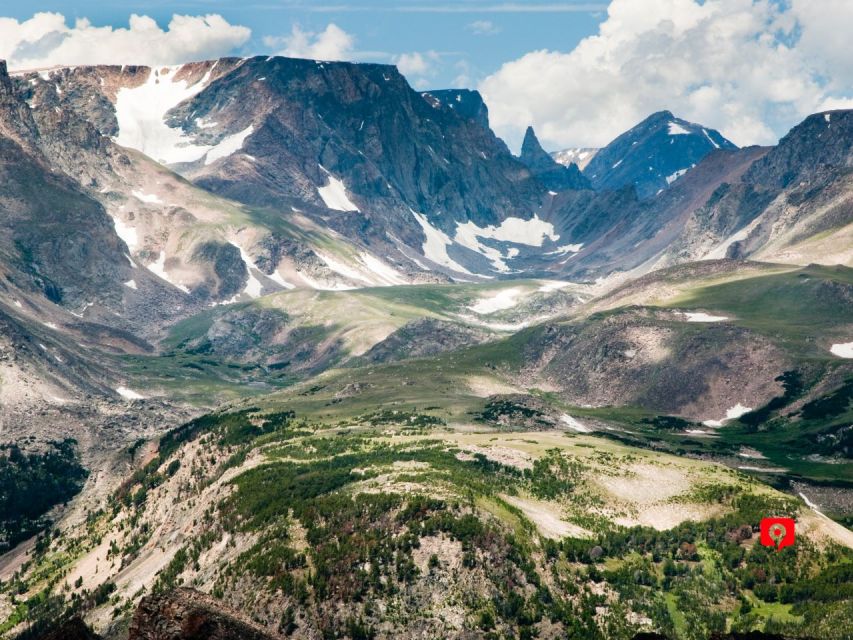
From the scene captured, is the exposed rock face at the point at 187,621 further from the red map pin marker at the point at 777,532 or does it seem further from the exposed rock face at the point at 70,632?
the red map pin marker at the point at 777,532

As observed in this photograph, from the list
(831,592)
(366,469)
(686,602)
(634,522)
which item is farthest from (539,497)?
(831,592)

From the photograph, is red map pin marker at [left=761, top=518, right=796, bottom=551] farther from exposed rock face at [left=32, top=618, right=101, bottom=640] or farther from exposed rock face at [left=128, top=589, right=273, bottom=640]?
exposed rock face at [left=32, top=618, right=101, bottom=640]

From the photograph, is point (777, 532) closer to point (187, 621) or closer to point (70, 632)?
point (187, 621)

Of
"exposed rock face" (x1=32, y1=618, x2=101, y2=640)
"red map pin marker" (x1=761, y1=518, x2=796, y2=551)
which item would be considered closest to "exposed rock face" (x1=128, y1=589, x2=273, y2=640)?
"exposed rock face" (x1=32, y1=618, x2=101, y2=640)

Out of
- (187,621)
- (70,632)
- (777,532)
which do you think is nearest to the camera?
(187,621)

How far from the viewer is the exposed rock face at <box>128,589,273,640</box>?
4225cm

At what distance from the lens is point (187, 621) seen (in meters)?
42.5

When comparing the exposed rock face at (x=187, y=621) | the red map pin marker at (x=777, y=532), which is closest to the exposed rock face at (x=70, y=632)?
the exposed rock face at (x=187, y=621)

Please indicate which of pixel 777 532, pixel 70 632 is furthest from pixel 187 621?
pixel 777 532

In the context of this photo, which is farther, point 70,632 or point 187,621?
point 70,632

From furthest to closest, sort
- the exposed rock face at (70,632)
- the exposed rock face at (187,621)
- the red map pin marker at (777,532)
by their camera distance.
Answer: the red map pin marker at (777,532), the exposed rock face at (70,632), the exposed rock face at (187,621)

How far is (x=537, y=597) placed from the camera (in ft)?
306

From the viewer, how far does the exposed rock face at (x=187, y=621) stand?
4225cm

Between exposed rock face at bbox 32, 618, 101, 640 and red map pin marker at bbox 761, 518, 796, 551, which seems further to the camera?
red map pin marker at bbox 761, 518, 796, 551
